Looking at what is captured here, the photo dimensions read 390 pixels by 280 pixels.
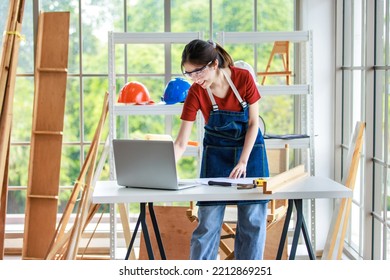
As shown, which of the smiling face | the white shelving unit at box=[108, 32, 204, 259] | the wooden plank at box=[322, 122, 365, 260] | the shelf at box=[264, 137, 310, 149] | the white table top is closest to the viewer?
the white table top

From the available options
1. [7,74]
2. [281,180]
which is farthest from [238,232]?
[7,74]

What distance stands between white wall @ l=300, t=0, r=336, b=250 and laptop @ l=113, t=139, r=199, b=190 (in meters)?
2.63

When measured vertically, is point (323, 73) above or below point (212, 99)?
above

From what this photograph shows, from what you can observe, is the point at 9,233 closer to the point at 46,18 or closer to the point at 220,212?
the point at 46,18

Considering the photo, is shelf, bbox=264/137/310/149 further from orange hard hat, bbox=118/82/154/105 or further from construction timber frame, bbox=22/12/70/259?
construction timber frame, bbox=22/12/70/259

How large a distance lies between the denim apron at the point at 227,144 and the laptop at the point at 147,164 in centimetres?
49

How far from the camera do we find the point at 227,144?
4832 millimetres

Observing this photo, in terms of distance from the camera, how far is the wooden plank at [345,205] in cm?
547

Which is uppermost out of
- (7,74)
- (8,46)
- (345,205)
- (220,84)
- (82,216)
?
A: (8,46)

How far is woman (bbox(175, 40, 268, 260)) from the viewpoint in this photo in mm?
4602

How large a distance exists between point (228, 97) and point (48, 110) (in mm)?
2315

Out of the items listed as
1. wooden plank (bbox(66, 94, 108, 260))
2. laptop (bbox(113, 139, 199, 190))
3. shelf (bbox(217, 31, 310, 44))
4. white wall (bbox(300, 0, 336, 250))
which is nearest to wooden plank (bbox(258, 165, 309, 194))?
laptop (bbox(113, 139, 199, 190))

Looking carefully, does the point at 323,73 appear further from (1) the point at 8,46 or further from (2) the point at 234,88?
(1) the point at 8,46

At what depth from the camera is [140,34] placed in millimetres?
5891
